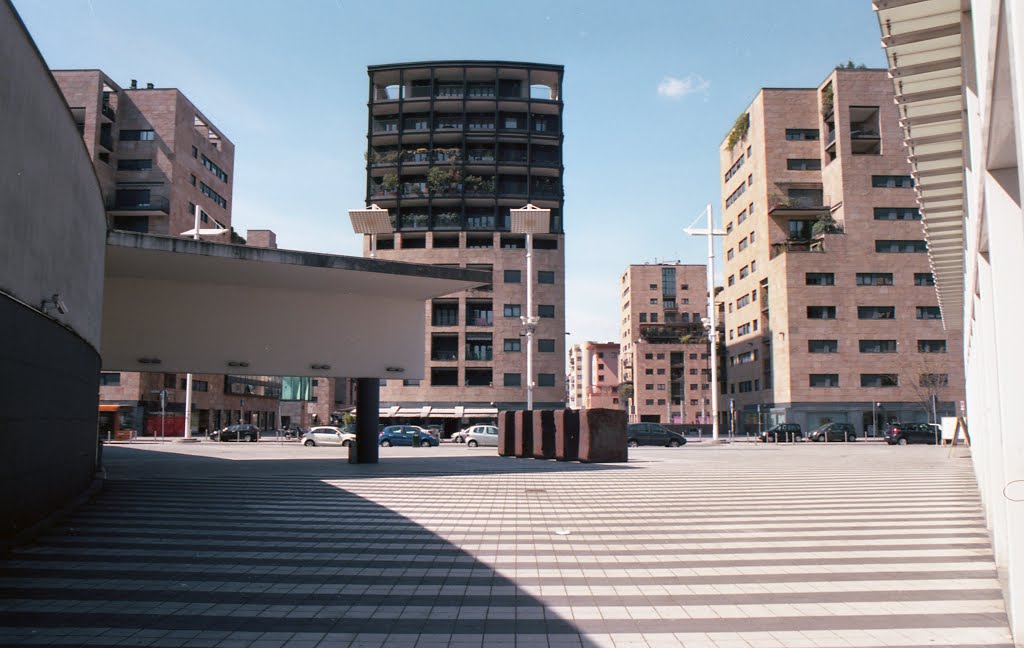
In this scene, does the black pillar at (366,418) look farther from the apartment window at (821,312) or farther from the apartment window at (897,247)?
the apartment window at (897,247)

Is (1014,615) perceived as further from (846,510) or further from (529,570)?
(846,510)

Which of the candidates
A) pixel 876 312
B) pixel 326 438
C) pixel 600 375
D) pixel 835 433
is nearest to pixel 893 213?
pixel 876 312

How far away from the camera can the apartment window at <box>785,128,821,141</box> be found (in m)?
68.1

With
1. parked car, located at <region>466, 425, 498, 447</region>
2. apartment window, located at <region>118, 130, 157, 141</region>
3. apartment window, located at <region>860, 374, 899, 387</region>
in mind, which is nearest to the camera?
parked car, located at <region>466, 425, 498, 447</region>

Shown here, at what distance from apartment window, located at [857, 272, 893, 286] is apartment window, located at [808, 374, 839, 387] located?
27.1ft

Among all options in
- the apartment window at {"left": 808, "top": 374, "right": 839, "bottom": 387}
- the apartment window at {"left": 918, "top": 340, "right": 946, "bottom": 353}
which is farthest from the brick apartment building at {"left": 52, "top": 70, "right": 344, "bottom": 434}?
the apartment window at {"left": 918, "top": 340, "right": 946, "bottom": 353}

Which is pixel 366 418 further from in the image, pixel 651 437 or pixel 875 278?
pixel 875 278

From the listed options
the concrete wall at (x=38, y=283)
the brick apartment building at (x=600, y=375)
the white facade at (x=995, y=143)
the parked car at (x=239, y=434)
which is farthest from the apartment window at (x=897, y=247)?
the brick apartment building at (x=600, y=375)

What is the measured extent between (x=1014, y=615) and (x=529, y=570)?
459 cm

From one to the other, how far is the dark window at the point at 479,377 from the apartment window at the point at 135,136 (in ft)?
114

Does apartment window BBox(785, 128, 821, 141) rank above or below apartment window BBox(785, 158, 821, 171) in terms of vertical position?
above

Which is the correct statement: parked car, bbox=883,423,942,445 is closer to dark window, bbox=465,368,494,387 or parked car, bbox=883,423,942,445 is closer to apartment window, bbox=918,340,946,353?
apartment window, bbox=918,340,946,353

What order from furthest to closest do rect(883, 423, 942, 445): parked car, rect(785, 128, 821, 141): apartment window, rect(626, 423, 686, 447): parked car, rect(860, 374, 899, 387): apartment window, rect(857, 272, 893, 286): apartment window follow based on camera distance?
rect(785, 128, 821, 141): apartment window, rect(857, 272, 893, 286): apartment window, rect(860, 374, 899, 387): apartment window, rect(883, 423, 942, 445): parked car, rect(626, 423, 686, 447): parked car

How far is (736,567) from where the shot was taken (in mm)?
8570
